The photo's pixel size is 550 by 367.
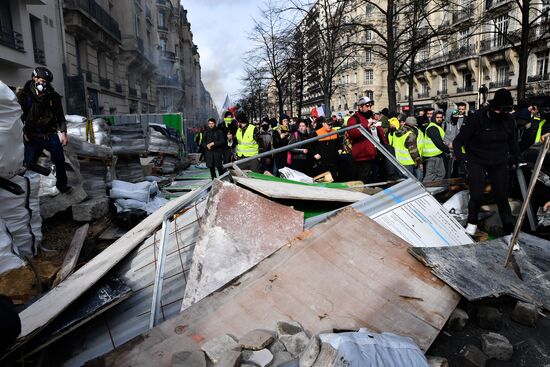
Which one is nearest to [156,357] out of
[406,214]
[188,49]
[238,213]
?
[238,213]

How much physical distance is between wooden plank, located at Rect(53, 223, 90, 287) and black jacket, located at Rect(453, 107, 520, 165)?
4.46m

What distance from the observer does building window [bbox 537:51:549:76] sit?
28.7m

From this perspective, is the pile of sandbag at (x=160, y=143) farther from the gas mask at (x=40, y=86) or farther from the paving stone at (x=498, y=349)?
the paving stone at (x=498, y=349)

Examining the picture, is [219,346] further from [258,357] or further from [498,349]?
[498,349]

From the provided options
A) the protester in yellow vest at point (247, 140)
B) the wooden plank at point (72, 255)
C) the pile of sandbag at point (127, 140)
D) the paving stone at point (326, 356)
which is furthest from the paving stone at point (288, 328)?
the protester in yellow vest at point (247, 140)

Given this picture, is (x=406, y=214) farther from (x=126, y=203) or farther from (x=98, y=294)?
(x=126, y=203)

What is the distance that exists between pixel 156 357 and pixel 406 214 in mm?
2344

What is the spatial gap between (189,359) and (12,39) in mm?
15509

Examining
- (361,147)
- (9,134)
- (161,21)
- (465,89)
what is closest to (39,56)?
(9,134)

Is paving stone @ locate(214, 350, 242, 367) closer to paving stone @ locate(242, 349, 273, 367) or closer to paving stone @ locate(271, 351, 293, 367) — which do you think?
paving stone @ locate(242, 349, 273, 367)

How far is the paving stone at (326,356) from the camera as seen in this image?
170cm

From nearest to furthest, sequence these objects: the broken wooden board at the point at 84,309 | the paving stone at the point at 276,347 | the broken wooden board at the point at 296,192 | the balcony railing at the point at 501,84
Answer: the paving stone at the point at 276,347 → the broken wooden board at the point at 84,309 → the broken wooden board at the point at 296,192 → the balcony railing at the point at 501,84

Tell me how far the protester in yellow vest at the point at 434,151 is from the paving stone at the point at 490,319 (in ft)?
17.1

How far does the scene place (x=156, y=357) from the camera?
2.02 m
